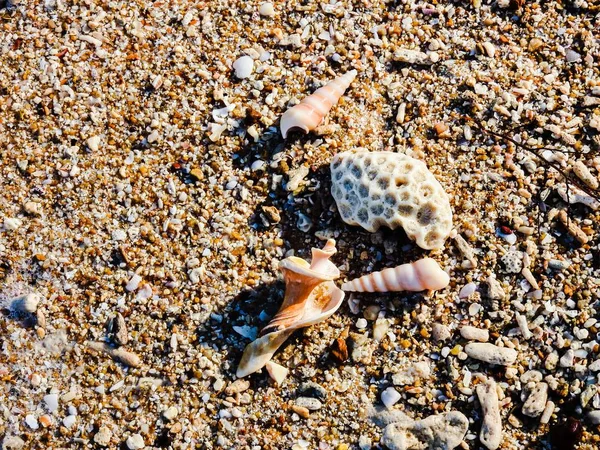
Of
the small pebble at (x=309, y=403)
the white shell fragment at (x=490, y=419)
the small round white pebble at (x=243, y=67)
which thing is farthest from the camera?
the small round white pebble at (x=243, y=67)

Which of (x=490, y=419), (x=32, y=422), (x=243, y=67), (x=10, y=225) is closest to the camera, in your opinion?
(x=490, y=419)

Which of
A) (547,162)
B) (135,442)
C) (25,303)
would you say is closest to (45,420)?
(135,442)

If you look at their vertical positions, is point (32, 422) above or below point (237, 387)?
below

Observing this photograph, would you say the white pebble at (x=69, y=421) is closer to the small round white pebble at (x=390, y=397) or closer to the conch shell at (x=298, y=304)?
the conch shell at (x=298, y=304)

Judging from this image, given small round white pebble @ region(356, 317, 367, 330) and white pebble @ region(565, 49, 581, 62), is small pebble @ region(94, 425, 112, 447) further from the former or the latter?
white pebble @ region(565, 49, 581, 62)

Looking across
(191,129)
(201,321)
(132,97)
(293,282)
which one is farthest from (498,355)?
(132,97)

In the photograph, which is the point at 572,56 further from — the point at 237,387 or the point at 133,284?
the point at 133,284

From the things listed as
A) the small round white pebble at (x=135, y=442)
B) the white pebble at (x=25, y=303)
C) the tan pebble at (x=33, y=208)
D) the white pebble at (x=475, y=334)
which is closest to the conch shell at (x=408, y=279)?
the white pebble at (x=475, y=334)

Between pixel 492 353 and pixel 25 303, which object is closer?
pixel 492 353
